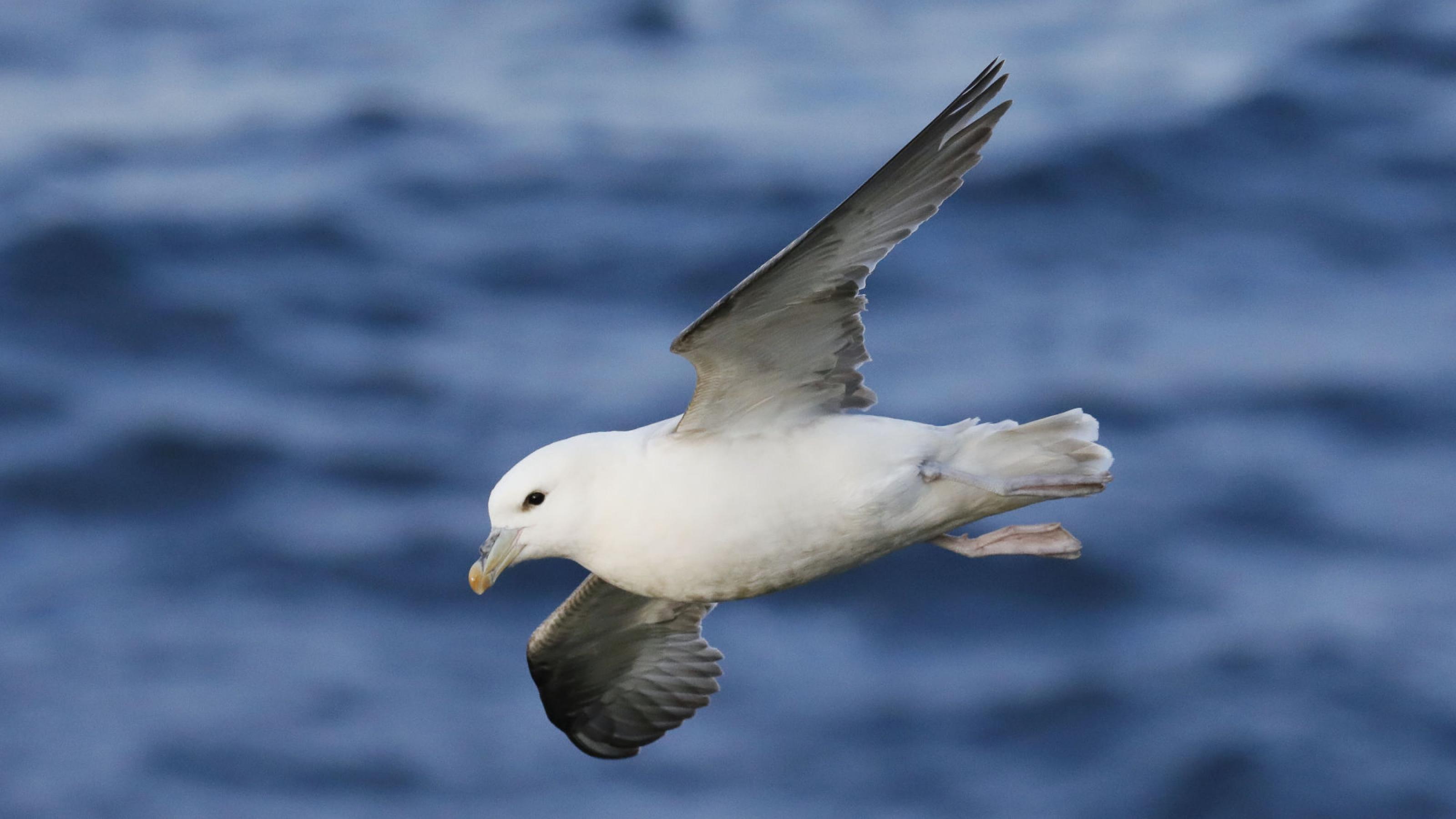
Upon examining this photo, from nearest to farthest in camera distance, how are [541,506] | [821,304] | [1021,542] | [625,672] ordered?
[821,304]
[541,506]
[1021,542]
[625,672]

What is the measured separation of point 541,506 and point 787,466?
0.90m

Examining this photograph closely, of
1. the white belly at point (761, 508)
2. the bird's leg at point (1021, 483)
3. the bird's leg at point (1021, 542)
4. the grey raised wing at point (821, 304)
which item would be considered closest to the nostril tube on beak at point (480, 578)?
the white belly at point (761, 508)

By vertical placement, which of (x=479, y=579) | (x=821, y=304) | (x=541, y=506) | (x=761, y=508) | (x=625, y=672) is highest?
(x=821, y=304)

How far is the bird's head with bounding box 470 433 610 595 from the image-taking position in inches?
264

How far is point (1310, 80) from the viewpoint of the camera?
91.0ft

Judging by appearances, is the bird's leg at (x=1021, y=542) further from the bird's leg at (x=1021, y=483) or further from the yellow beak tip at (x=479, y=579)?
the yellow beak tip at (x=479, y=579)

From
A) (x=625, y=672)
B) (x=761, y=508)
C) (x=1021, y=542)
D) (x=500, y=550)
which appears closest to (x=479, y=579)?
(x=500, y=550)

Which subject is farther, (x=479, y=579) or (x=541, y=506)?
(x=541, y=506)

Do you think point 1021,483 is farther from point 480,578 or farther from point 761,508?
point 480,578

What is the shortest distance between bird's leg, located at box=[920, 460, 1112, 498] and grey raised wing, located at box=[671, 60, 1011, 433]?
427mm

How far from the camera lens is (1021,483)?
269 inches

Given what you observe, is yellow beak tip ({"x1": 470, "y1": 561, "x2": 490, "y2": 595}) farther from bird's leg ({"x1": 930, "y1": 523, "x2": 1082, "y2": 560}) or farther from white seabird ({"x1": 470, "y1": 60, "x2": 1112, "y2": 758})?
bird's leg ({"x1": 930, "y1": 523, "x2": 1082, "y2": 560})

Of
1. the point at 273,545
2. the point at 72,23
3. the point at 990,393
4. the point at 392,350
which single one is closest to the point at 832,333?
the point at 990,393

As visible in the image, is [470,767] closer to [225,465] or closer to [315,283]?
[225,465]
